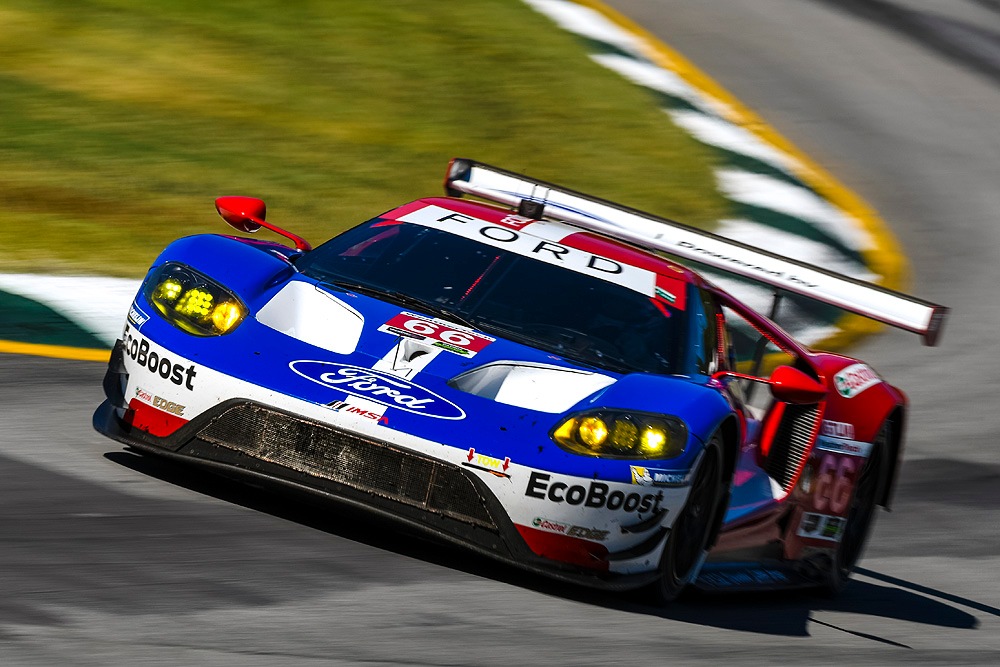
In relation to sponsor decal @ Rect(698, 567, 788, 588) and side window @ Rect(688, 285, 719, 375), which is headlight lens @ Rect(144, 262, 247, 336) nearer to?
side window @ Rect(688, 285, 719, 375)

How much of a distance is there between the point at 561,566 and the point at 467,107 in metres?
7.48

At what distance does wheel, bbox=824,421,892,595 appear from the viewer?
221 inches

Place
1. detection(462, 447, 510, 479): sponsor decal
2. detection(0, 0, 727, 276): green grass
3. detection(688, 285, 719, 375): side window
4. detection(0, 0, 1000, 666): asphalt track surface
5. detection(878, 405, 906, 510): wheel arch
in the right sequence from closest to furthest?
detection(0, 0, 1000, 666): asphalt track surface < detection(462, 447, 510, 479): sponsor decal < detection(688, 285, 719, 375): side window < detection(878, 405, 906, 510): wheel arch < detection(0, 0, 727, 276): green grass

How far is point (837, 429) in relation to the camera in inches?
212

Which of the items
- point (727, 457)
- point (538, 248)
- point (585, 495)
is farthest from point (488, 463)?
point (538, 248)

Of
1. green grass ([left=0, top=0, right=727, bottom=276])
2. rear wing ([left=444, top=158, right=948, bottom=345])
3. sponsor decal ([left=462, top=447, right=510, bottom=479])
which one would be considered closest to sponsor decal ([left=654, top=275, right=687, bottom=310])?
rear wing ([left=444, top=158, right=948, bottom=345])

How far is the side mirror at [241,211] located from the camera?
207 inches

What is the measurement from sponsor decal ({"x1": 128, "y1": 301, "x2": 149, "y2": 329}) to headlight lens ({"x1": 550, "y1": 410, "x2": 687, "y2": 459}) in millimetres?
1283

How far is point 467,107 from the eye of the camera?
36.7 feet

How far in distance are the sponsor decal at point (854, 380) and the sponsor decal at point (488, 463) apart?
1.88 metres

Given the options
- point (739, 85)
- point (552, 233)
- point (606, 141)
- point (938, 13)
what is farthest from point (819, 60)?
point (552, 233)

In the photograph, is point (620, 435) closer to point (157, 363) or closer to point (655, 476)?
point (655, 476)

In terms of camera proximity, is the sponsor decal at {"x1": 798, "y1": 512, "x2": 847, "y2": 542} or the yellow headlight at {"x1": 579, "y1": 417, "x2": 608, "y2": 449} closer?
the yellow headlight at {"x1": 579, "y1": 417, "x2": 608, "y2": 449}

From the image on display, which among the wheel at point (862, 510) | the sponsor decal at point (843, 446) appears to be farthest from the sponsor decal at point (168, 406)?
the wheel at point (862, 510)
